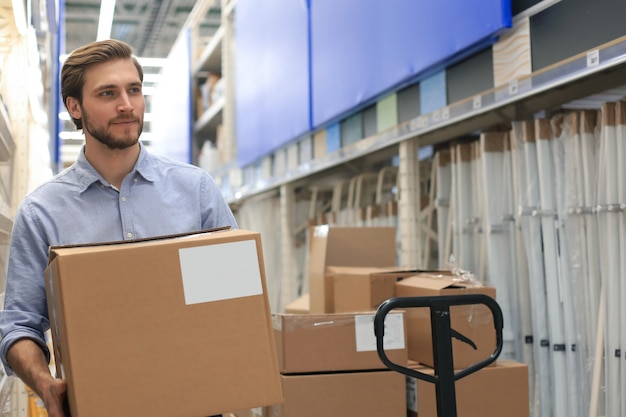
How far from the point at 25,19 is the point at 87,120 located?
141 centimetres

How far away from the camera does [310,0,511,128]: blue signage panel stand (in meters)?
2.67

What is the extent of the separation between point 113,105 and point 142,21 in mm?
9290

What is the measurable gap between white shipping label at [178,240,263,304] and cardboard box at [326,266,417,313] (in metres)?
1.41

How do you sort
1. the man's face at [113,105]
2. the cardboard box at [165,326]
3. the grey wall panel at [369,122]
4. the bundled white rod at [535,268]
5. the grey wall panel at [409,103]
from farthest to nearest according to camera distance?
1. the grey wall panel at [369,122]
2. the grey wall panel at [409,103]
3. the bundled white rod at [535,268]
4. the man's face at [113,105]
5. the cardboard box at [165,326]

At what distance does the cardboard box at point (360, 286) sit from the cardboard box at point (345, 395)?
0.46 meters

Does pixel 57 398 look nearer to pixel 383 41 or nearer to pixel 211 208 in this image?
pixel 211 208

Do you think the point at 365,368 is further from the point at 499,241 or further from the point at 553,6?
the point at 553,6

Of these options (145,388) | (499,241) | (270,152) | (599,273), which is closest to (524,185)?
(499,241)

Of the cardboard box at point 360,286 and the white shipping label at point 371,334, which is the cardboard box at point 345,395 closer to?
the white shipping label at point 371,334

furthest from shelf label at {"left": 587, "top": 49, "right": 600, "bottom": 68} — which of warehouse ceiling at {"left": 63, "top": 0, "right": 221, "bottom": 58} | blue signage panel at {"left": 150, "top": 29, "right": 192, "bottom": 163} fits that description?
warehouse ceiling at {"left": 63, "top": 0, "right": 221, "bottom": 58}

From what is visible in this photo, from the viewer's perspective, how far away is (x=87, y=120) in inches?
61.2

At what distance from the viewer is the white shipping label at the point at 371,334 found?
7.20ft

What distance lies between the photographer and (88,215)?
5.07ft

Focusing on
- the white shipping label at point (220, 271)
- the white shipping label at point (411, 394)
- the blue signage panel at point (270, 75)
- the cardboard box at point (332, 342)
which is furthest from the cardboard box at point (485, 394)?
the blue signage panel at point (270, 75)
